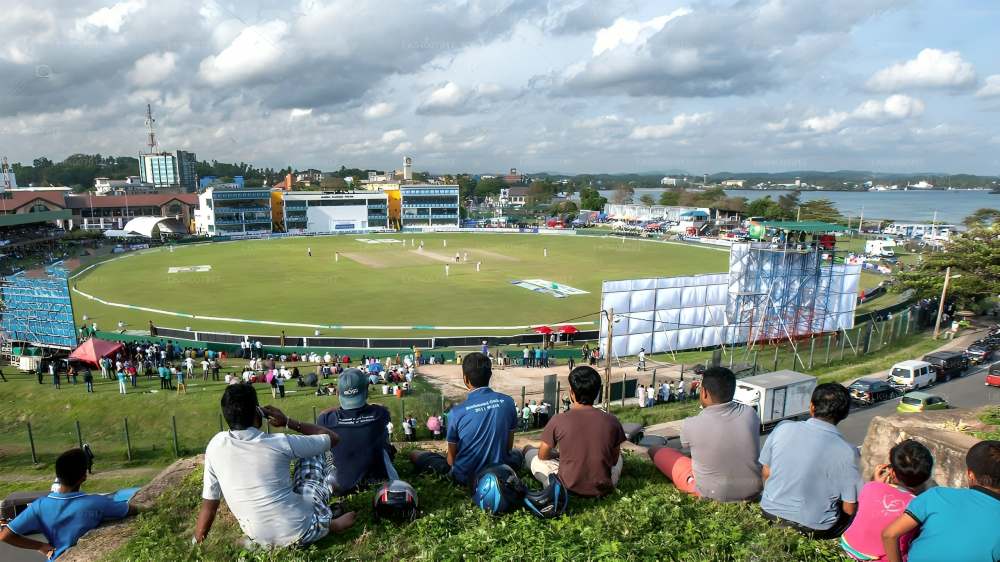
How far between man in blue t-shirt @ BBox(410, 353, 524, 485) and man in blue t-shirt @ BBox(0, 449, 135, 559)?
3203 millimetres

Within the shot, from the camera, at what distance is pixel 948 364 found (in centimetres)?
2200

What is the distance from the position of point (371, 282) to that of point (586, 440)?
41.5 m

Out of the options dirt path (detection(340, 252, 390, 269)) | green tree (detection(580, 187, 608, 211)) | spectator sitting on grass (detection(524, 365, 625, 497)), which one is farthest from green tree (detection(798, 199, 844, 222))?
spectator sitting on grass (detection(524, 365, 625, 497))

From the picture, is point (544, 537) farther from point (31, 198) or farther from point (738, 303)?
point (31, 198)

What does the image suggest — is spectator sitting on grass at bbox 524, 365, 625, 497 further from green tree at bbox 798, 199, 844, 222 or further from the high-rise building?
the high-rise building

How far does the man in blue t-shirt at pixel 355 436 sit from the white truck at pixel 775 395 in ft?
43.7

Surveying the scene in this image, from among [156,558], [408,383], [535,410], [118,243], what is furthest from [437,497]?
[118,243]

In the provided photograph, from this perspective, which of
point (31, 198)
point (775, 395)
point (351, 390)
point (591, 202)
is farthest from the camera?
point (591, 202)

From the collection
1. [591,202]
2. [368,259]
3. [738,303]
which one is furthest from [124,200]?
[738,303]

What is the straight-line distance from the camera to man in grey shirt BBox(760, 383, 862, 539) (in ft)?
15.3

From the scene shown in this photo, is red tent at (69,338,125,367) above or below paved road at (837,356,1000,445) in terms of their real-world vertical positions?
above

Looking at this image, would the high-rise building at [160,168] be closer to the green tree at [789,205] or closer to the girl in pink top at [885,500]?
the green tree at [789,205]

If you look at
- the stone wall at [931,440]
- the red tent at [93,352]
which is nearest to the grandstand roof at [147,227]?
the red tent at [93,352]

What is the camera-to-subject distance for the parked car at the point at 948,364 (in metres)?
21.8
